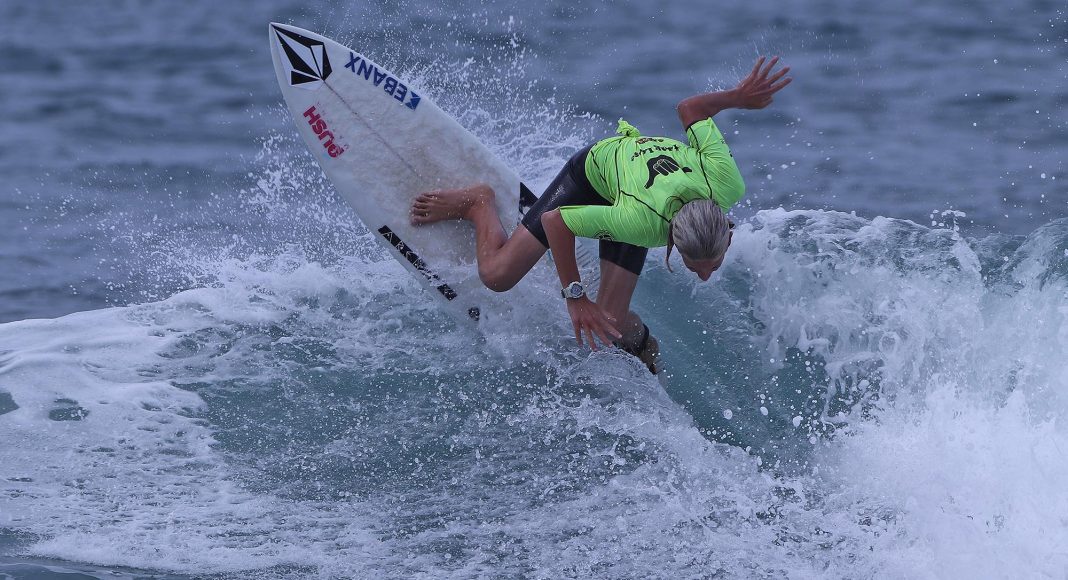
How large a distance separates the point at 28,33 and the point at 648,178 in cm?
1189

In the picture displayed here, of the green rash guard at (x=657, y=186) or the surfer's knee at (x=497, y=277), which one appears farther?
the surfer's knee at (x=497, y=277)

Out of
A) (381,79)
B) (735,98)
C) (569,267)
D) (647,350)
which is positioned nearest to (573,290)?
(569,267)

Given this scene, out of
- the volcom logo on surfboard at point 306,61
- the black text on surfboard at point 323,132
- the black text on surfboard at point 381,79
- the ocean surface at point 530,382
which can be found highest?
the volcom logo on surfboard at point 306,61

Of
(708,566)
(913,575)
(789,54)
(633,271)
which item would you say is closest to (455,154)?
(633,271)

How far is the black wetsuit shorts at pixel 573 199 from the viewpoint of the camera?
262 inches

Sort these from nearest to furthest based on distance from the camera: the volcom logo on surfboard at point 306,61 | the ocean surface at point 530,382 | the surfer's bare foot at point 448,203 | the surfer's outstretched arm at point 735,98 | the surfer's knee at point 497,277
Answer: the ocean surface at point 530,382
the surfer's outstretched arm at point 735,98
the surfer's knee at point 497,277
the surfer's bare foot at point 448,203
the volcom logo on surfboard at point 306,61

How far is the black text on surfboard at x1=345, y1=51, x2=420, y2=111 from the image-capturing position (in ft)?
24.6

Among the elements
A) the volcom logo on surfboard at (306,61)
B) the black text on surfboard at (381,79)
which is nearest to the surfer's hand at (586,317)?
the black text on surfboard at (381,79)

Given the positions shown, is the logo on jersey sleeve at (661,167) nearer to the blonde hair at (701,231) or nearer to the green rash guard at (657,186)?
the green rash guard at (657,186)

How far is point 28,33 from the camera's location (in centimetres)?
1543

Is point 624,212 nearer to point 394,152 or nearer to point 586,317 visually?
point 586,317

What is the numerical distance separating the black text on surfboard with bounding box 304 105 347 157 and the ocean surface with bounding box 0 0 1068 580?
1034 mm

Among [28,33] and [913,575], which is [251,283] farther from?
[28,33]

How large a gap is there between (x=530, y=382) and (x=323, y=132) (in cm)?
196
